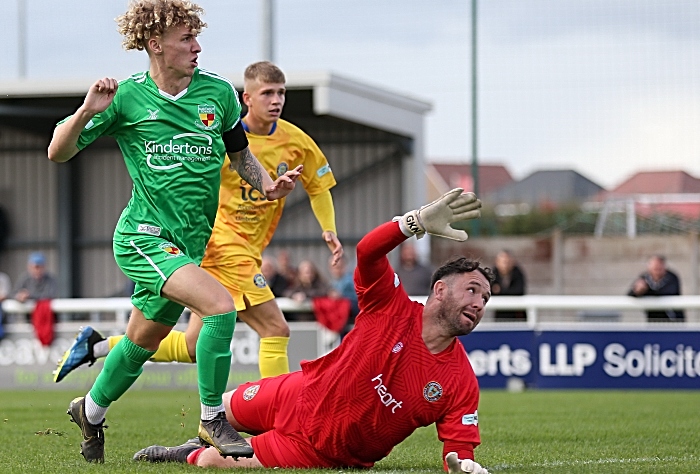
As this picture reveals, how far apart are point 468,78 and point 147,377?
8027 millimetres

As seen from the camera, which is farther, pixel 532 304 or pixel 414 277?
pixel 414 277

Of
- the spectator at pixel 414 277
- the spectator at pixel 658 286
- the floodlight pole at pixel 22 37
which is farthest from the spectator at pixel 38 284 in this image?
the spectator at pixel 658 286

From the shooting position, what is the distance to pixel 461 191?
5285mm

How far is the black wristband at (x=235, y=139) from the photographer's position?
21.8 ft

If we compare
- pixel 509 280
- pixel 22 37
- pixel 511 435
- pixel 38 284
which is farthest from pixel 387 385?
pixel 22 37

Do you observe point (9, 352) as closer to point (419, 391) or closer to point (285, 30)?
point (285, 30)

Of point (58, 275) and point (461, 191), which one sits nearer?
point (461, 191)

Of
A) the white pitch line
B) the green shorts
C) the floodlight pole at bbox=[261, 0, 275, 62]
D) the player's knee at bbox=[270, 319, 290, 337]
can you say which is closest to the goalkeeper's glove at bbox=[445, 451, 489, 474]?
the white pitch line

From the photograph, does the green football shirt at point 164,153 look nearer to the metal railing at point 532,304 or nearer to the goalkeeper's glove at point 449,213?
the goalkeeper's glove at point 449,213

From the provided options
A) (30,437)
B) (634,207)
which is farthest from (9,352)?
(634,207)

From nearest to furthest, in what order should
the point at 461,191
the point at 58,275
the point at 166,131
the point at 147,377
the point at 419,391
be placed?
the point at 461,191
the point at 419,391
the point at 166,131
the point at 147,377
the point at 58,275

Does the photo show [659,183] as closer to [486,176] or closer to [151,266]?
[486,176]

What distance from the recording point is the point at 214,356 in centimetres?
605

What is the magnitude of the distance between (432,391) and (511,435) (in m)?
2.79
